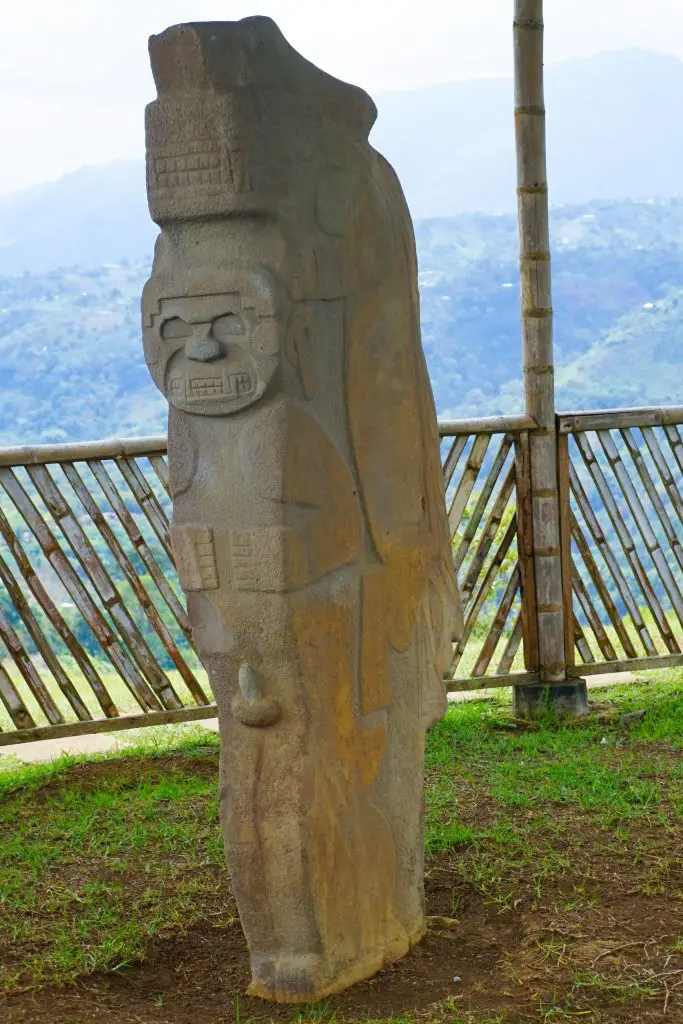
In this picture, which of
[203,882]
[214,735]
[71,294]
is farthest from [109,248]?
[203,882]

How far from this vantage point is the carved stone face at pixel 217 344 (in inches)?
110

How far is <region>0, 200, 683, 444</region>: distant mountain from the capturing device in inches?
958

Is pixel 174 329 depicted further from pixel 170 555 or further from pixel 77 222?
pixel 77 222

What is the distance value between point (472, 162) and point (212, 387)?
93.1ft

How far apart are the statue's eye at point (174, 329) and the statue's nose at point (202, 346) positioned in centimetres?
3

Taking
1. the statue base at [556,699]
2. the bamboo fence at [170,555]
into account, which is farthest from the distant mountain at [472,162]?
the statue base at [556,699]

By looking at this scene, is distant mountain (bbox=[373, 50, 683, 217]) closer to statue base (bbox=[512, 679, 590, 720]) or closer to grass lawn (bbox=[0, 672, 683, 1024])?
statue base (bbox=[512, 679, 590, 720])

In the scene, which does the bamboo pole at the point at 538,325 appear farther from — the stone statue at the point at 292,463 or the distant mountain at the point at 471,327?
the distant mountain at the point at 471,327

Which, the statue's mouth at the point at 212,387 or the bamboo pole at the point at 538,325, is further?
the bamboo pole at the point at 538,325

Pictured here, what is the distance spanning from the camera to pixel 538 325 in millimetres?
5320

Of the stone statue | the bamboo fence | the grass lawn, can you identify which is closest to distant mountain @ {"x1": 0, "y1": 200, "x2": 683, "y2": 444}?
the bamboo fence

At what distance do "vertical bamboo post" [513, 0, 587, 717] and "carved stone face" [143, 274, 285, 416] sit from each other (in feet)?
8.98

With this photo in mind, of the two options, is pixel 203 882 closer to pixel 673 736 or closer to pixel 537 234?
pixel 673 736

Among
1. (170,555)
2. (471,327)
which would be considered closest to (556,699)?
(170,555)
